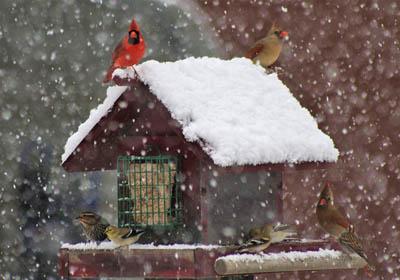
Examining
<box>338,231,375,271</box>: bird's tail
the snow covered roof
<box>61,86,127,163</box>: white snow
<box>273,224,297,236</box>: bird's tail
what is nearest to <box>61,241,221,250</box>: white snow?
<box>273,224,297,236</box>: bird's tail

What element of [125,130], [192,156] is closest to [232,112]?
[192,156]

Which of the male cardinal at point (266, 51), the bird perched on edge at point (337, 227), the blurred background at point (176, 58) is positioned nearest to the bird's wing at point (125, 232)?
the bird perched on edge at point (337, 227)

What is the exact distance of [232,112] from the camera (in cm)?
711

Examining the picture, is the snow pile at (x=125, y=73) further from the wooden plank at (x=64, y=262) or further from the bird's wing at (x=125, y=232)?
the wooden plank at (x=64, y=262)

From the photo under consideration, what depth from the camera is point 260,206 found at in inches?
291

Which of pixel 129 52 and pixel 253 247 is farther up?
pixel 129 52

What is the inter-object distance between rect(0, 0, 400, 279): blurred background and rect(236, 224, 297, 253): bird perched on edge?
14.5 ft

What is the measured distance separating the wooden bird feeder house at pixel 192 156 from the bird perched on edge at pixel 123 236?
6cm

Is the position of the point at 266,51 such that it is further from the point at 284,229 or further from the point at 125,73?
the point at 284,229

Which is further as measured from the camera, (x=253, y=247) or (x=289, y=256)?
(x=289, y=256)

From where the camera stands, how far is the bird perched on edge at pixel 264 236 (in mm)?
6776

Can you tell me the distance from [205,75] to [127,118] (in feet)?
2.04

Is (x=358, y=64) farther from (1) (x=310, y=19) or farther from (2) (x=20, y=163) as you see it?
(2) (x=20, y=163)

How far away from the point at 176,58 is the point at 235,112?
Result: 777 cm
